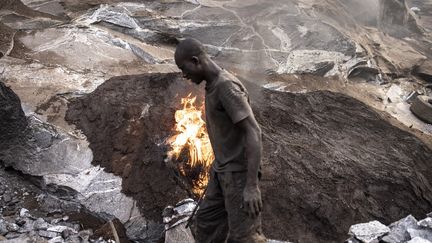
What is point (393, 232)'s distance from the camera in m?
5.32

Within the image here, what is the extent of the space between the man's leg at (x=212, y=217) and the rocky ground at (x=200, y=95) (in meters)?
1.76

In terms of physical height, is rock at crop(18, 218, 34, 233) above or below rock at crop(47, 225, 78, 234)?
below

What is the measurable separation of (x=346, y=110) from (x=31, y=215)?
5.78m

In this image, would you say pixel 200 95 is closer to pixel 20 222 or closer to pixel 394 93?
pixel 20 222

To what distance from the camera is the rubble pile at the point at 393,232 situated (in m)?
5.18

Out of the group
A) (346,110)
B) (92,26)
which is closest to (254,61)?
(346,110)

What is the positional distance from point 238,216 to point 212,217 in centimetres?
39

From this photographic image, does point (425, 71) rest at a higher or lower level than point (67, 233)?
lower

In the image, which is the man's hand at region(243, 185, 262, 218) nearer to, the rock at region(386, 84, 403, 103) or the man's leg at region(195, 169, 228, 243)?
the man's leg at region(195, 169, 228, 243)

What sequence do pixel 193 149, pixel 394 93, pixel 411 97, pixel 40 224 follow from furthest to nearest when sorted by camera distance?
pixel 394 93, pixel 411 97, pixel 193 149, pixel 40 224

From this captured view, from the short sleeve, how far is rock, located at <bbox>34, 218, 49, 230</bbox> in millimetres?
3347

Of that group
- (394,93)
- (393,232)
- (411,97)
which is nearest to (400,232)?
(393,232)

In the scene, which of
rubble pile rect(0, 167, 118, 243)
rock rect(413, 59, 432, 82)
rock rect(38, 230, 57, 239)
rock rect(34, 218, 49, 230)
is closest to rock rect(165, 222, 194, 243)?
rubble pile rect(0, 167, 118, 243)

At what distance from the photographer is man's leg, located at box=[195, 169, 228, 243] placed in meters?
4.07
